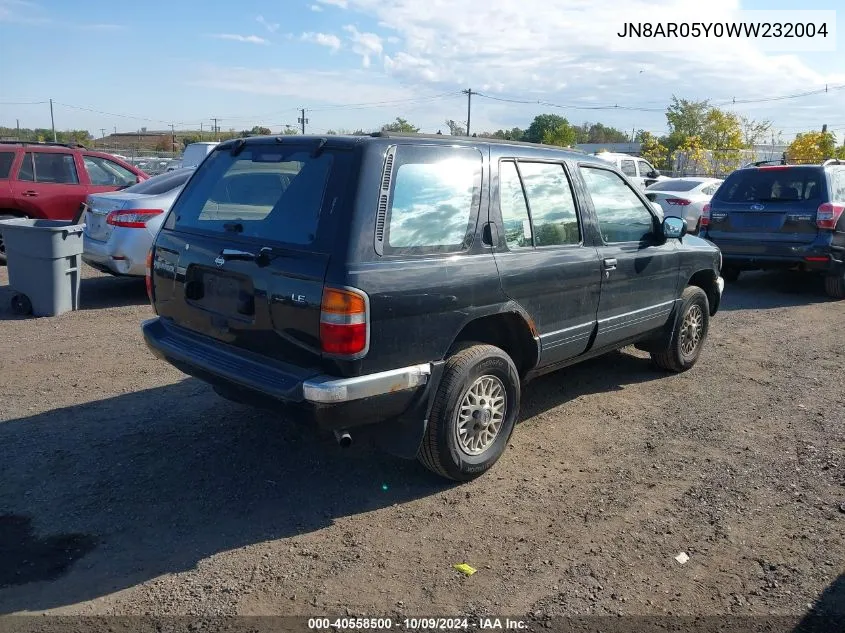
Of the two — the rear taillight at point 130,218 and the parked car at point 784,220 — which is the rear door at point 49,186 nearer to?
the rear taillight at point 130,218

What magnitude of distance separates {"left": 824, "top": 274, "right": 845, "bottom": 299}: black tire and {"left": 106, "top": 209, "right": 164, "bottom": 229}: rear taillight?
9013 mm

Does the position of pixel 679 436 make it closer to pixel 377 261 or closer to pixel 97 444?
pixel 377 261

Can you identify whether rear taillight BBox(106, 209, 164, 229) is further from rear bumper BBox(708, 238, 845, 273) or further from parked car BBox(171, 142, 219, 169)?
parked car BBox(171, 142, 219, 169)

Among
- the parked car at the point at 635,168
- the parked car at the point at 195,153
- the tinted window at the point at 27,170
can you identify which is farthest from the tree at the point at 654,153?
the tinted window at the point at 27,170

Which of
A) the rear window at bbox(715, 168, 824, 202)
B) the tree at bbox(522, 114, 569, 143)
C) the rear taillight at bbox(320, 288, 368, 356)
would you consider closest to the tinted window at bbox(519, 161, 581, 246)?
the rear taillight at bbox(320, 288, 368, 356)

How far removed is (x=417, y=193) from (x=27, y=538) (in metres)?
2.59

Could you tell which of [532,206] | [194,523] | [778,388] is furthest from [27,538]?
[778,388]

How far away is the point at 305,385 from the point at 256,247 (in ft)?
2.71

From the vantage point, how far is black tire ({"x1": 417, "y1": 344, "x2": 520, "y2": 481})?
396cm

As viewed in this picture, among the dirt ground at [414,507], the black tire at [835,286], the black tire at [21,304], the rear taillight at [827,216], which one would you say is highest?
the rear taillight at [827,216]

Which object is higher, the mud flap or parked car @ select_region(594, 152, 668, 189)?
parked car @ select_region(594, 152, 668, 189)

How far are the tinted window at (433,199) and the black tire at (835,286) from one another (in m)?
7.96

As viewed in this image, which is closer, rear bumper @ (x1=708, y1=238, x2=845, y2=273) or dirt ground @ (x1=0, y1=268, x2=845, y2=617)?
dirt ground @ (x1=0, y1=268, x2=845, y2=617)

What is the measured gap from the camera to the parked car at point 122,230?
834cm
